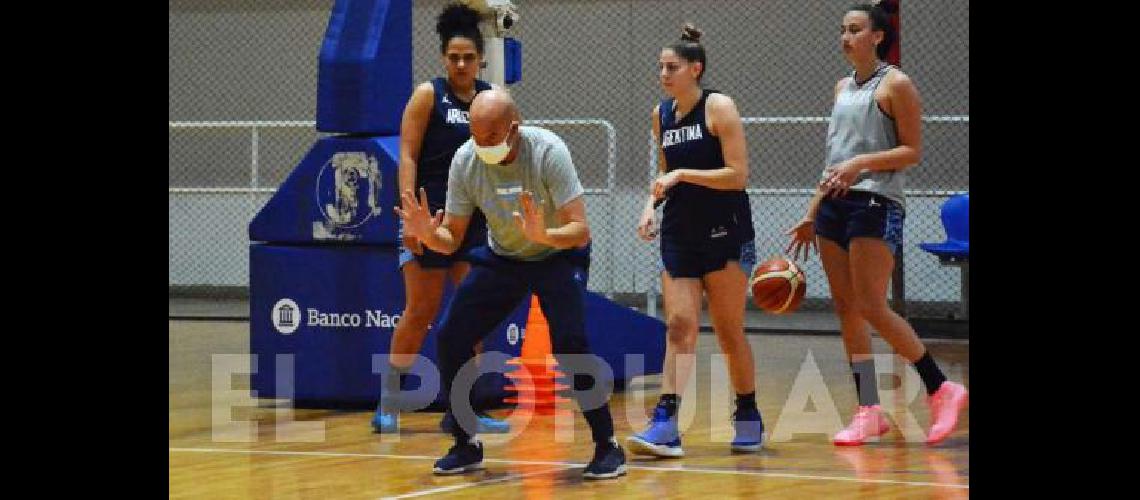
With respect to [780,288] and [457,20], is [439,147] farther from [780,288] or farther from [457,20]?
[780,288]

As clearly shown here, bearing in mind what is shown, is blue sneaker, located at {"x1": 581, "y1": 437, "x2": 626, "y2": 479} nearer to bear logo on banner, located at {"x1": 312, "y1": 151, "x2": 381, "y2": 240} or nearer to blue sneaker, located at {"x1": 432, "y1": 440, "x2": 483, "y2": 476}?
blue sneaker, located at {"x1": 432, "y1": 440, "x2": 483, "y2": 476}

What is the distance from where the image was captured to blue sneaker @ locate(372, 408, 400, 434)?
762 centimetres

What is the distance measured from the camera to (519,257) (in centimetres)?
629

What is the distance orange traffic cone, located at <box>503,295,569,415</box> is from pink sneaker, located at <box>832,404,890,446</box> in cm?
155

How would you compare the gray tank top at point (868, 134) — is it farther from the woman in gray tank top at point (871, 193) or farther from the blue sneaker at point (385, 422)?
the blue sneaker at point (385, 422)

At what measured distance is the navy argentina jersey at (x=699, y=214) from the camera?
688cm

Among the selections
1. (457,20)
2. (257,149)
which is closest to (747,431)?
(457,20)

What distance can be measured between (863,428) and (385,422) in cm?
206

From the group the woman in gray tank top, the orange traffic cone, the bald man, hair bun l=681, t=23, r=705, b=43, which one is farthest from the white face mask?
Answer: the orange traffic cone

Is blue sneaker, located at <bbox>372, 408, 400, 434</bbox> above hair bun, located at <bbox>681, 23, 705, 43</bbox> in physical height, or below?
below

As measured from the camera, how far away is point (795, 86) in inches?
570
